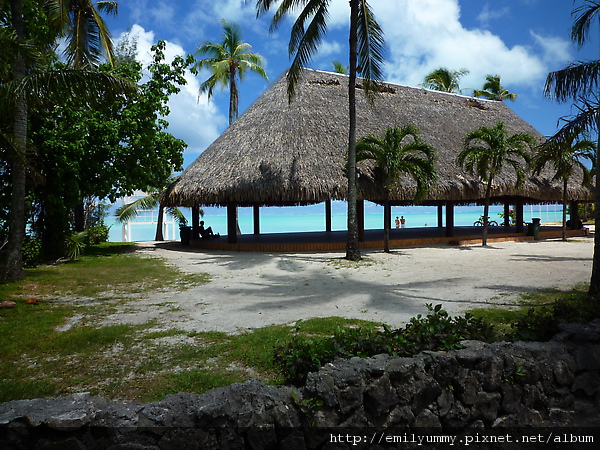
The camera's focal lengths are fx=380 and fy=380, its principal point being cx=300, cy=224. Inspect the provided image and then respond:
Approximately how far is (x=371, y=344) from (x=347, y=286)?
3989mm

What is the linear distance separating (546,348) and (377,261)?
7.18 m

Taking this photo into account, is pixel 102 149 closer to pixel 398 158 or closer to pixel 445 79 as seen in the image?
pixel 398 158

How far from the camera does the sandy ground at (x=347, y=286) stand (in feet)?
18.4

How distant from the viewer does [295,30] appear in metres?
11.3

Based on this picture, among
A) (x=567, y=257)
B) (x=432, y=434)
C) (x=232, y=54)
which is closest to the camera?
(x=432, y=434)

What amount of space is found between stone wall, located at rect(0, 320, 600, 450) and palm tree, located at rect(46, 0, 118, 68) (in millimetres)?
13964

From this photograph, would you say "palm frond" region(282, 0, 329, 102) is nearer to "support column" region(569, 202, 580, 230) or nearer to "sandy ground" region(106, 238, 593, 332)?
"sandy ground" region(106, 238, 593, 332)

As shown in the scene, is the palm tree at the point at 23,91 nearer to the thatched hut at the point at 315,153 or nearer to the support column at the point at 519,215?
the thatched hut at the point at 315,153

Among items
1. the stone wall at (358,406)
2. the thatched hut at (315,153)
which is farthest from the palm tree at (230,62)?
the stone wall at (358,406)

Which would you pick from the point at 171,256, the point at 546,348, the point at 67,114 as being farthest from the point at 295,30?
the point at 546,348

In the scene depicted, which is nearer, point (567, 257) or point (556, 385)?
point (556, 385)

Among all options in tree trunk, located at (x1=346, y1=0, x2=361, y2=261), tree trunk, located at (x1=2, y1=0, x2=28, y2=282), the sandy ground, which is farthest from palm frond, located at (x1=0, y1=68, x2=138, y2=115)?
tree trunk, located at (x1=346, y1=0, x2=361, y2=261)

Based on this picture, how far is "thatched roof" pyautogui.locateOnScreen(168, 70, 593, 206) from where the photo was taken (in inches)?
535

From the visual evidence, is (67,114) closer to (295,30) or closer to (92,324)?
(295,30)
